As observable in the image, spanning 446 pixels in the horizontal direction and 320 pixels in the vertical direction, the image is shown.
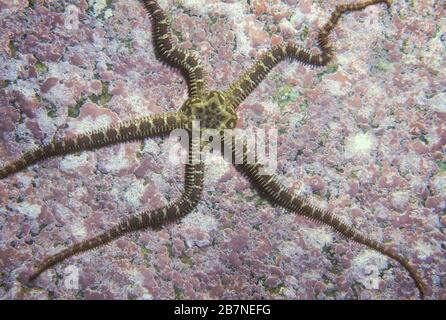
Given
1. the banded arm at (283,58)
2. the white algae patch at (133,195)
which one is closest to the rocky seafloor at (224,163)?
the white algae patch at (133,195)

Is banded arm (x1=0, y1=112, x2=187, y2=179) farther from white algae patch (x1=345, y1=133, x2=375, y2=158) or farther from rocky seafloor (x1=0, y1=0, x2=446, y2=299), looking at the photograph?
white algae patch (x1=345, y1=133, x2=375, y2=158)

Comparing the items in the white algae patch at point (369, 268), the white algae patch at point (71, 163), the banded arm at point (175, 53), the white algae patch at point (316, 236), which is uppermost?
the banded arm at point (175, 53)

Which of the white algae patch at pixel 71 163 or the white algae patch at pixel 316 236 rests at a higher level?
the white algae patch at pixel 71 163

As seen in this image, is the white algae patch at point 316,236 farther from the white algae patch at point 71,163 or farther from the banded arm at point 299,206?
the white algae patch at point 71,163

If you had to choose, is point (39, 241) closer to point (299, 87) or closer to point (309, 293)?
point (309, 293)

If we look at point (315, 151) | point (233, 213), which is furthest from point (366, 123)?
point (233, 213)

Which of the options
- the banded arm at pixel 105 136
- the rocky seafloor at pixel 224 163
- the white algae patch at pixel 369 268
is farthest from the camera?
the white algae patch at pixel 369 268

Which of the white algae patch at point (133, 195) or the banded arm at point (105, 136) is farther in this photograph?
the white algae patch at point (133, 195)
